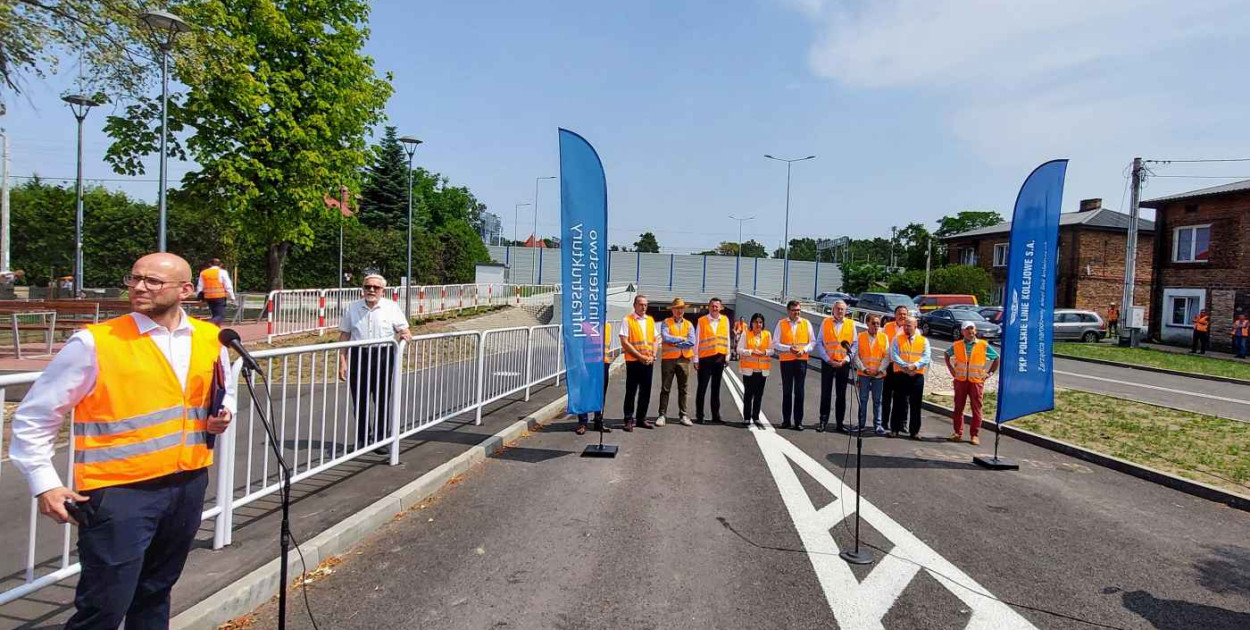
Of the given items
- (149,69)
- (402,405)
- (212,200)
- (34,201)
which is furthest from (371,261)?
(402,405)

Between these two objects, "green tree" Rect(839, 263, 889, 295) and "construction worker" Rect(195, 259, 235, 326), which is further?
"green tree" Rect(839, 263, 889, 295)

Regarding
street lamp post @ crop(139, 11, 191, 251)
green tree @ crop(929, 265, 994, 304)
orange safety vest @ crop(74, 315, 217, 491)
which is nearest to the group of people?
orange safety vest @ crop(74, 315, 217, 491)

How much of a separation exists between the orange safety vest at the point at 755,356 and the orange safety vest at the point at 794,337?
0.75 ft

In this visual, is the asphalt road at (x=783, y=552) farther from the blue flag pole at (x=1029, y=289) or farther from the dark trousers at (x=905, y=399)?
the dark trousers at (x=905, y=399)

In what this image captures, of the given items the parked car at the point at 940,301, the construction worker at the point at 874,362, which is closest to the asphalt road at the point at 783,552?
the construction worker at the point at 874,362

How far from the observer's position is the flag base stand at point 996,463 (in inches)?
295

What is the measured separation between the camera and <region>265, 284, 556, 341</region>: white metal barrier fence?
1686 cm

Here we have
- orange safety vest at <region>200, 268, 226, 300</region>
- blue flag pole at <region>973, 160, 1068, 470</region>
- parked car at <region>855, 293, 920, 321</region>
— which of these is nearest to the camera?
blue flag pole at <region>973, 160, 1068, 470</region>

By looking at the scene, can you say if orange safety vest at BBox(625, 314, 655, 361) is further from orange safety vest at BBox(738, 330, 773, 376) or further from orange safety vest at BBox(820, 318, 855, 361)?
orange safety vest at BBox(820, 318, 855, 361)

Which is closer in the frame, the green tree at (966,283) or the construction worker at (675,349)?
the construction worker at (675,349)

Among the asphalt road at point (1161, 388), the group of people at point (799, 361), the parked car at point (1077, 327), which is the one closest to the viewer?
the group of people at point (799, 361)

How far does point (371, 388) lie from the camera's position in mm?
6301

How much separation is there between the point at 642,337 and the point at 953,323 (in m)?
25.0

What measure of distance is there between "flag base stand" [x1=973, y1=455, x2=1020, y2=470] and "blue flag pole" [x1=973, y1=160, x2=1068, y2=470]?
231 mm
